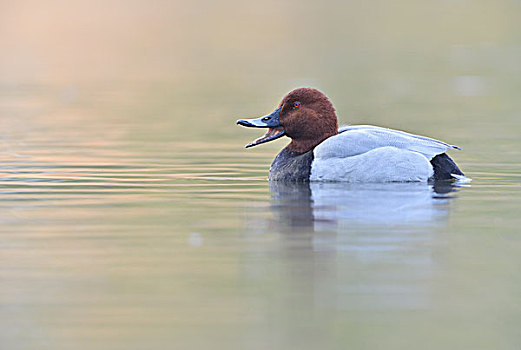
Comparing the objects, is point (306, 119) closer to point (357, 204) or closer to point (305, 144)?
point (305, 144)

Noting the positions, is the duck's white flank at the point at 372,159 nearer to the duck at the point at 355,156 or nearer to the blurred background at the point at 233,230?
the duck at the point at 355,156

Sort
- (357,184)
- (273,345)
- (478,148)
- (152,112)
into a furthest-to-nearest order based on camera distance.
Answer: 1. (152,112)
2. (478,148)
3. (357,184)
4. (273,345)

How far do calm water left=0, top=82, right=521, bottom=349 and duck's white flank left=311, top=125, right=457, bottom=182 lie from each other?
0.18 m

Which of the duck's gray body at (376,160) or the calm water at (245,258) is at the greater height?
the duck's gray body at (376,160)

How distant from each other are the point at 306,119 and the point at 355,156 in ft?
2.59

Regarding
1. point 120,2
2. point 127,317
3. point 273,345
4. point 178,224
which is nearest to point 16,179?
point 178,224

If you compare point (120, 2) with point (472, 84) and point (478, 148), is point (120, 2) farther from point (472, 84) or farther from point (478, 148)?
point (478, 148)

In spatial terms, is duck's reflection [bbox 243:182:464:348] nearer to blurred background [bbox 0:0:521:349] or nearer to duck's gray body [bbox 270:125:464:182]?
blurred background [bbox 0:0:521:349]

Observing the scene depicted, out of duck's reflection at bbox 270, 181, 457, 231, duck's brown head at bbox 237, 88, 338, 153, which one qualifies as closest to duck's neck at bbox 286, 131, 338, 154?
duck's brown head at bbox 237, 88, 338, 153

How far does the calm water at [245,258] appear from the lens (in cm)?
485

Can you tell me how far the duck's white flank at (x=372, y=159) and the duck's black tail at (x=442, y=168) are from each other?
72mm

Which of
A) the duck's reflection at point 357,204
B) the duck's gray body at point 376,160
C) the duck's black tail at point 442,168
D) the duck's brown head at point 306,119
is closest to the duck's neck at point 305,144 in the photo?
the duck's brown head at point 306,119

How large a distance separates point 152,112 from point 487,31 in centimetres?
1697

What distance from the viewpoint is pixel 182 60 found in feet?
90.6
